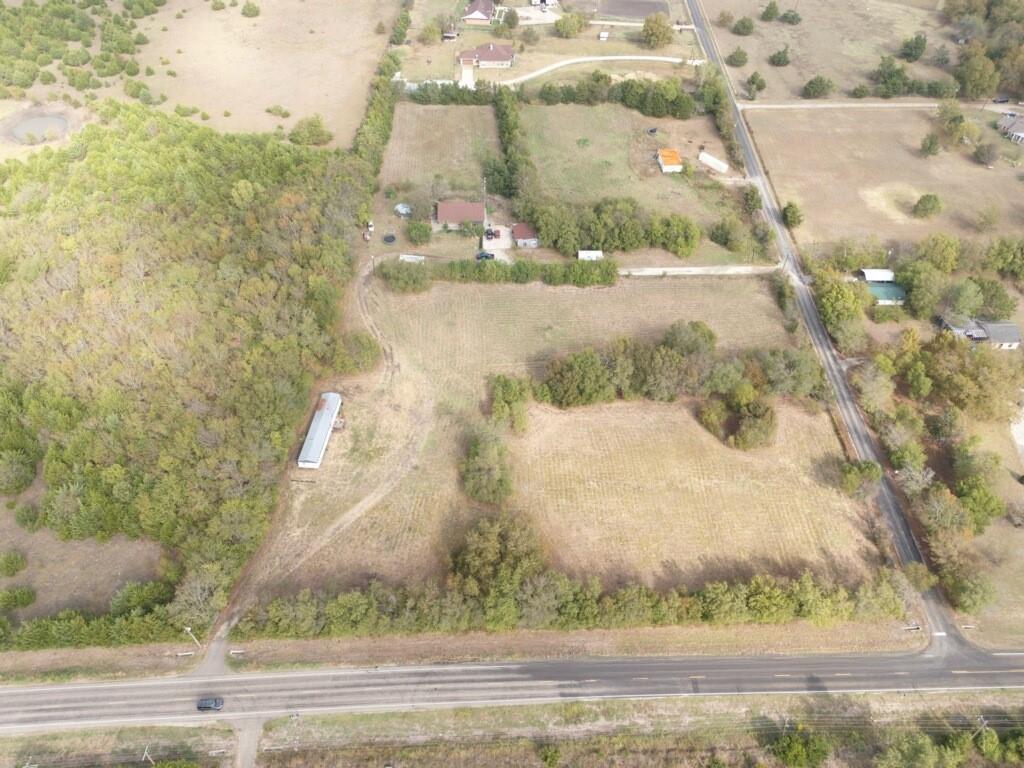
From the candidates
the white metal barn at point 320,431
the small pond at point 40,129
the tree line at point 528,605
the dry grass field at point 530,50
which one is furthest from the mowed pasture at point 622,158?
the small pond at point 40,129

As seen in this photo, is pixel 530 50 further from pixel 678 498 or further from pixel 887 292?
pixel 678 498

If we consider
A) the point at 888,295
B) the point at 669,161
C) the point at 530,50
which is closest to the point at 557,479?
the point at 888,295

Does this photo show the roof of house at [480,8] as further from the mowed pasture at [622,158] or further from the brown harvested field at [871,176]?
the brown harvested field at [871,176]

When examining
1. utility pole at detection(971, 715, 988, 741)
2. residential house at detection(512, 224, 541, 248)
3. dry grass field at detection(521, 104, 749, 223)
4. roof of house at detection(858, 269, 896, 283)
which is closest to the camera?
utility pole at detection(971, 715, 988, 741)

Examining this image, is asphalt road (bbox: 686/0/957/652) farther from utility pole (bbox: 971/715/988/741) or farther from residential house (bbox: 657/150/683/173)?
residential house (bbox: 657/150/683/173)

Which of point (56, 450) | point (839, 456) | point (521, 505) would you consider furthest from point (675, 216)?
point (56, 450)

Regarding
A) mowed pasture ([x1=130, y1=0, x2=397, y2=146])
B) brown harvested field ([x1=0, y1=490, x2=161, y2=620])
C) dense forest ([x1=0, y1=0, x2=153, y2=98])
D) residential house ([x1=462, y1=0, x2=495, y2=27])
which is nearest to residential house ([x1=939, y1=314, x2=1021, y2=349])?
brown harvested field ([x1=0, y1=490, x2=161, y2=620])
